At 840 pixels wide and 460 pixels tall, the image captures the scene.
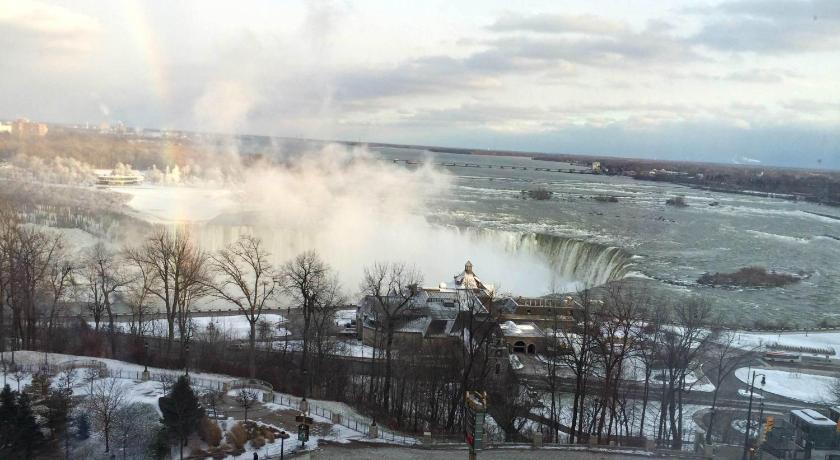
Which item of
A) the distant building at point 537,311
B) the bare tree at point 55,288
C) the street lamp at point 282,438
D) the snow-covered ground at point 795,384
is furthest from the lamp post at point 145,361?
the snow-covered ground at point 795,384

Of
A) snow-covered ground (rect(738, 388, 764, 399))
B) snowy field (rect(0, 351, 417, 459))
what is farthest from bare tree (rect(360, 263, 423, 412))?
snow-covered ground (rect(738, 388, 764, 399))

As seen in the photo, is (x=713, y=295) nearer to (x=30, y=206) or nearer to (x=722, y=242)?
(x=722, y=242)

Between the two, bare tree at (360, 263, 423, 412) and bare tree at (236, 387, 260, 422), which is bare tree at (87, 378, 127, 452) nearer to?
bare tree at (236, 387, 260, 422)

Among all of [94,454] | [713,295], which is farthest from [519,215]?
[94,454]

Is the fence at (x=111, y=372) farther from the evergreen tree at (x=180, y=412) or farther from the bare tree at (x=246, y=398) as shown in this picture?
the evergreen tree at (x=180, y=412)

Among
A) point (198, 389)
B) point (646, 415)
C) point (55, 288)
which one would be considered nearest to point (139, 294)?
point (55, 288)
